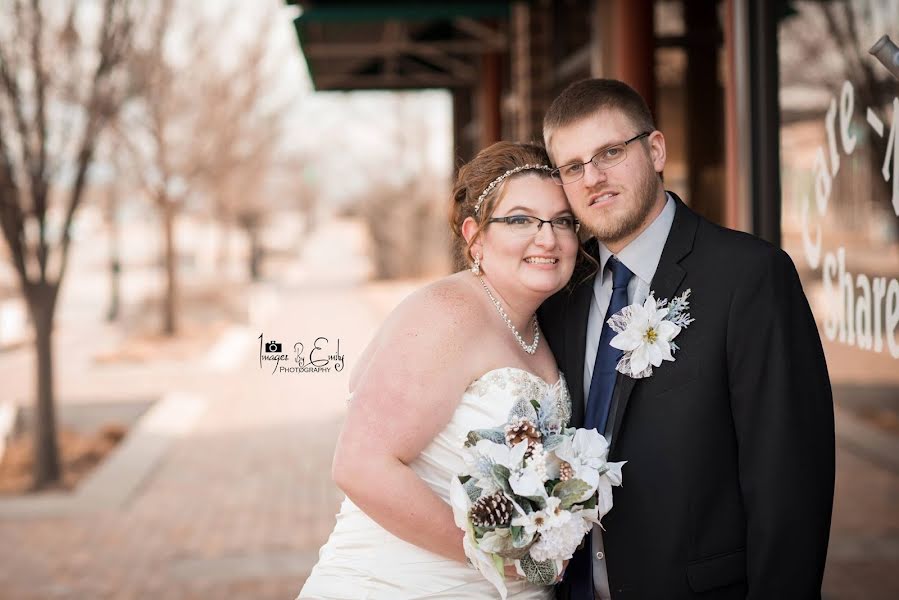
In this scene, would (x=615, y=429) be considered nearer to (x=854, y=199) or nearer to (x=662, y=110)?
(x=854, y=199)

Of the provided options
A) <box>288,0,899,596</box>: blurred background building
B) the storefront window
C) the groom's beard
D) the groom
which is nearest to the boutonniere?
the groom

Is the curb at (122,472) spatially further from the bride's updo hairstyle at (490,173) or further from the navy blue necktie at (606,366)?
the navy blue necktie at (606,366)

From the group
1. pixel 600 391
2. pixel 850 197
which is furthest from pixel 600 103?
pixel 850 197

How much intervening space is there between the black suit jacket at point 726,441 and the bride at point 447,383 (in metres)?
0.33

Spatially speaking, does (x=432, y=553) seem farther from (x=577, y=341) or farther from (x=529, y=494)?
(x=577, y=341)

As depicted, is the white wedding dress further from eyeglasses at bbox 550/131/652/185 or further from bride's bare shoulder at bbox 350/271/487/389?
eyeglasses at bbox 550/131/652/185

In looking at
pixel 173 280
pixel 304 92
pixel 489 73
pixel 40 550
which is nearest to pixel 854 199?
pixel 40 550

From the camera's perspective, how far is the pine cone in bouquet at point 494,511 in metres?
2.24

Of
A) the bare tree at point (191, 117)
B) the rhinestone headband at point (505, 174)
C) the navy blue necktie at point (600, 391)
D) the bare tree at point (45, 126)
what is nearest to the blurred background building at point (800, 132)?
the rhinestone headband at point (505, 174)

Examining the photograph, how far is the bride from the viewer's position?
2512mm

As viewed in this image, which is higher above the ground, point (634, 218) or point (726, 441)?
point (634, 218)

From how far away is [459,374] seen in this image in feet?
8.50

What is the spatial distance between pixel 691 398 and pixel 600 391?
308mm

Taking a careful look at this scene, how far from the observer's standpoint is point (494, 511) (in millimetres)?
2240
